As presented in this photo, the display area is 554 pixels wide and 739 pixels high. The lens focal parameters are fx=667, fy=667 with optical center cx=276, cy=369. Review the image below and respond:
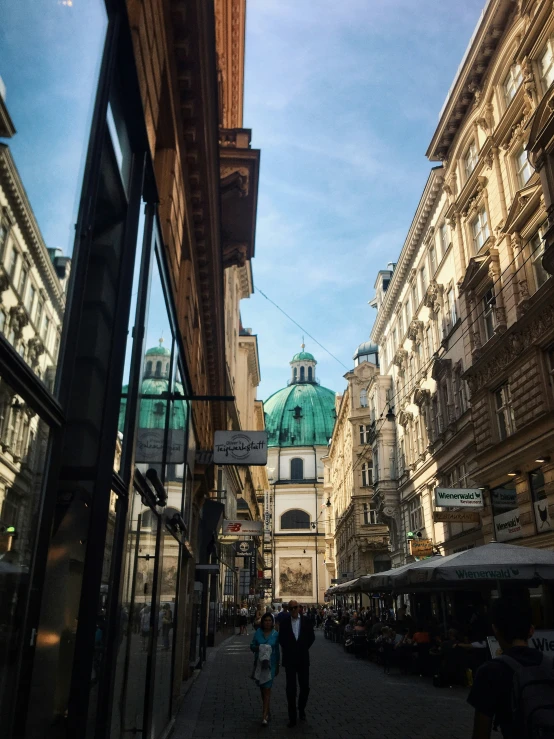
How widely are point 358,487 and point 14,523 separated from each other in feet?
175

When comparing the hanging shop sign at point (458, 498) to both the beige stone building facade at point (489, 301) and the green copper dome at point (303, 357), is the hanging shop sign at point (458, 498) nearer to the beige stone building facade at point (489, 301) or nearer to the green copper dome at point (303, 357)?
the beige stone building facade at point (489, 301)

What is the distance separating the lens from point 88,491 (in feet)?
14.1

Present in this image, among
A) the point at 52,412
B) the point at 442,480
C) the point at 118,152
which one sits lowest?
the point at 52,412

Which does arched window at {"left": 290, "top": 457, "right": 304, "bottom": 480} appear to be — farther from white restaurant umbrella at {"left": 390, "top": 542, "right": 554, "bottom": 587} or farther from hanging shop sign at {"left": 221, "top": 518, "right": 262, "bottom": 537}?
white restaurant umbrella at {"left": 390, "top": 542, "right": 554, "bottom": 587}

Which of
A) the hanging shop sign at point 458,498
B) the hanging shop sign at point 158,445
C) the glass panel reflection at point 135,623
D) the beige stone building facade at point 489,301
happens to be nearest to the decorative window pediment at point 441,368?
the beige stone building facade at point 489,301

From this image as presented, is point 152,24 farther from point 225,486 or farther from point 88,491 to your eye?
point 225,486

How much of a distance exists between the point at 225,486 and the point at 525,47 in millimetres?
25651

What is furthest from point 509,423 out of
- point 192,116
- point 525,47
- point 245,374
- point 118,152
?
point 245,374

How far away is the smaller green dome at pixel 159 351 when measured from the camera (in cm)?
738

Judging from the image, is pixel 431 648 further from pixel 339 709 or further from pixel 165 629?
pixel 165 629

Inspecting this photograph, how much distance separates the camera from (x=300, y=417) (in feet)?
425

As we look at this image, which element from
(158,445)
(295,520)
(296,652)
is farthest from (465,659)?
(295,520)

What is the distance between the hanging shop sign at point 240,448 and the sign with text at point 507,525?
928 centimetres

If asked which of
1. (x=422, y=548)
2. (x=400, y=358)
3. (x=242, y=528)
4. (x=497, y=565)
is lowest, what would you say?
(x=497, y=565)
